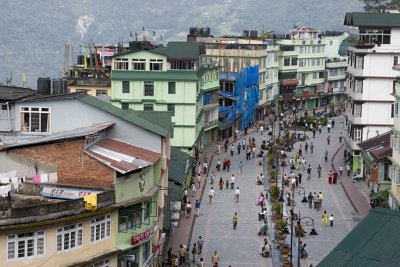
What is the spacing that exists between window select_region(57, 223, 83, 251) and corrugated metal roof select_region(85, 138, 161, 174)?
3.50 m

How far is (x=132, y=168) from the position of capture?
40.7 metres

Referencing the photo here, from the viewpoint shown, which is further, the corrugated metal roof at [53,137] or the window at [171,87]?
the window at [171,87]

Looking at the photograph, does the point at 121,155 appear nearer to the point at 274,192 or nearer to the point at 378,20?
the point at 274,192

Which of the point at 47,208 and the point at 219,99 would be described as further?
the point at 219,99

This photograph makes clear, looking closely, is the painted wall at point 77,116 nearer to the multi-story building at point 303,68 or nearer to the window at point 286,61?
the multi-story building at point 303,68

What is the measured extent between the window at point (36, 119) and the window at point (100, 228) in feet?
26.9

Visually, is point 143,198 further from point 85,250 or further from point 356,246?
point 356,246

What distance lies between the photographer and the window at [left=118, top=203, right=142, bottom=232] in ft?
131

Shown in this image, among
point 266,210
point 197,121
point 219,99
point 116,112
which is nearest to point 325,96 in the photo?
point 219,99

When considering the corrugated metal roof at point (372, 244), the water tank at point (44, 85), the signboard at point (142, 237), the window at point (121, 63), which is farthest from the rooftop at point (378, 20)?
the corrugated metal roof at point (372, 244)

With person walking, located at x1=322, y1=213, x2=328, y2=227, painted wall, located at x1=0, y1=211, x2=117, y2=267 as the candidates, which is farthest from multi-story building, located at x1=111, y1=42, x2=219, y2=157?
painted wall, located at x1=0, y1=211, x2=117, y2=267

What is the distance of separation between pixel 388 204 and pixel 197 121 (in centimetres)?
2789

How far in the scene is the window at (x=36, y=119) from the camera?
149 feet

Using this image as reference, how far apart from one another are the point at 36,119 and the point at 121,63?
37604 millimetres
